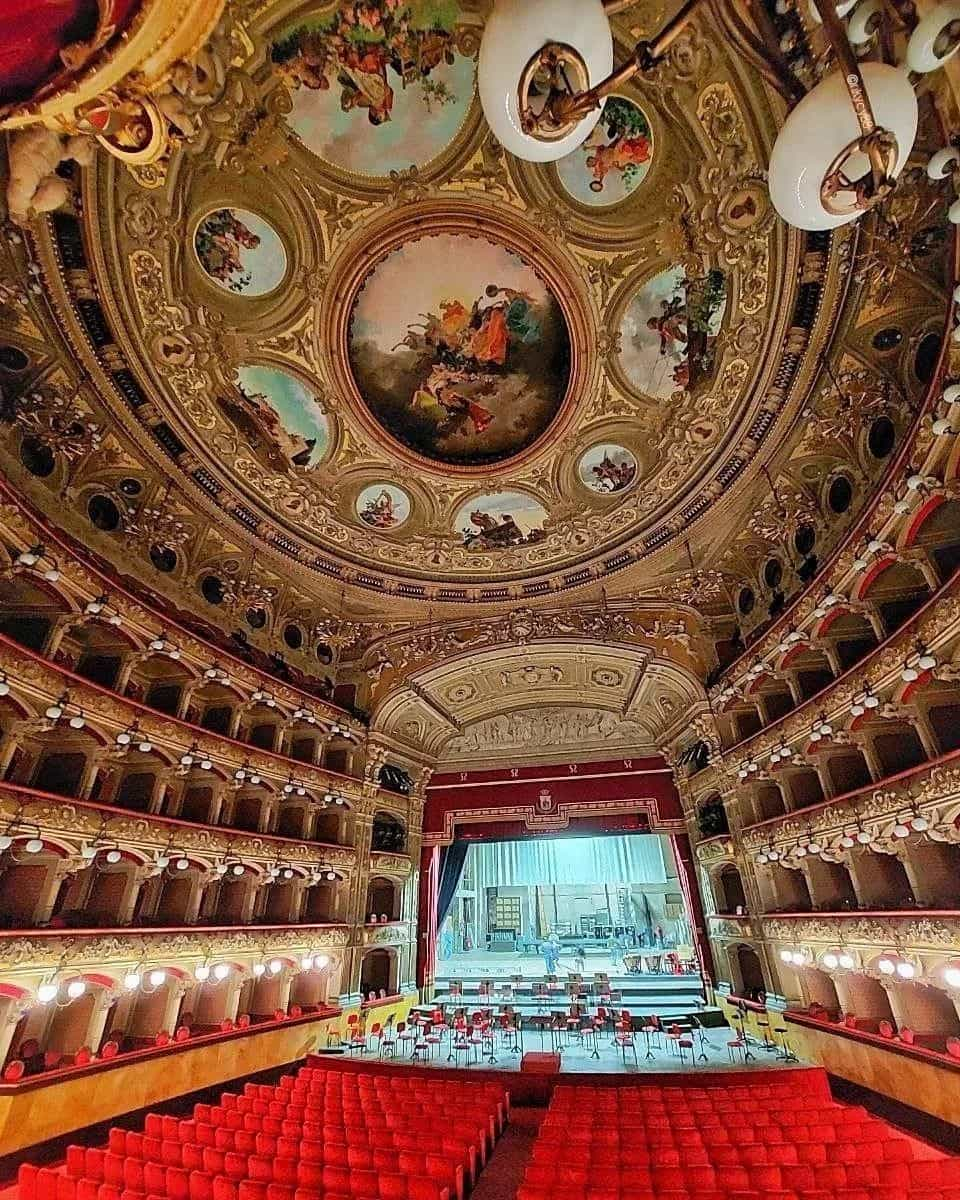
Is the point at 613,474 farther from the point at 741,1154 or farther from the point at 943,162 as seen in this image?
the point at 741,1154

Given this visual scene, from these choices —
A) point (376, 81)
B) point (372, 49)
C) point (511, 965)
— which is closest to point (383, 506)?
point (376, 81)

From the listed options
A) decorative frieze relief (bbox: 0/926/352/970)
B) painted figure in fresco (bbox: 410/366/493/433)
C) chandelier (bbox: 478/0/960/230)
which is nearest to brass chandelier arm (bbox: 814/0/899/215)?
chandelier (bbox: 478/0/960/230)

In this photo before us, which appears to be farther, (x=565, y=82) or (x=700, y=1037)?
(x=700, y=1037)

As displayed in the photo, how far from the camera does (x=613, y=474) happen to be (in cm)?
1323

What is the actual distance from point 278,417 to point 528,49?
34.3 feet

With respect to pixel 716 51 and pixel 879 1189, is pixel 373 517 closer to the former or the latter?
pixel 716 51

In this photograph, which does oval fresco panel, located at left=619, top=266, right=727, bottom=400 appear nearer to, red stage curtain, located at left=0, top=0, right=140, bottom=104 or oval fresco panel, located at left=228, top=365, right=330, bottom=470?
oval fresco panel, located at left=228, top=365, right=330, bottom=470

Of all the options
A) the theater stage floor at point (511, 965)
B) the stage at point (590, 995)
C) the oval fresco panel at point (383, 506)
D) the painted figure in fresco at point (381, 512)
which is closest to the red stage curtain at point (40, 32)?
the oval fresco panel at point (383, 506)

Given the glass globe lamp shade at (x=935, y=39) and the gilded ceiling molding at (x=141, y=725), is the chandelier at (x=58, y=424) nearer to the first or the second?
the gilded ceiling molding at (x=141, y=725)

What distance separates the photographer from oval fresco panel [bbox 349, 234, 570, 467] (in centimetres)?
1019

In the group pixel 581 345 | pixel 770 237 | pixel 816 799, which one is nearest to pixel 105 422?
pixel 581 345

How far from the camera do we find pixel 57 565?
31.3ft

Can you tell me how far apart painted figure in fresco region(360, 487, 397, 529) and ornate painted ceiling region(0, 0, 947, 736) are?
108 millimetres

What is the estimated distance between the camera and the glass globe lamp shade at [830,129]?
8.90 feet
